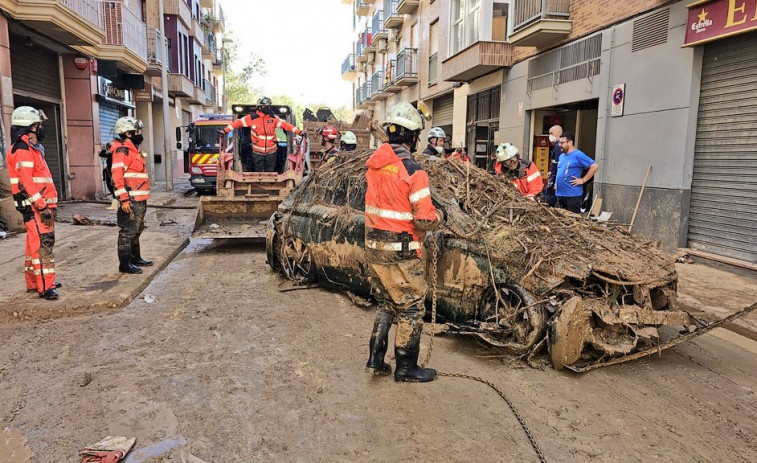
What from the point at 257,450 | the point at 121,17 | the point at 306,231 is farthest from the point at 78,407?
the point at 121,17

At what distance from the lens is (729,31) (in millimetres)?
7359

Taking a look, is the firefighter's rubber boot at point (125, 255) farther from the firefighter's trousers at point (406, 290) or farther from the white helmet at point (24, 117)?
the firefighter's trousers at point (406, 290)

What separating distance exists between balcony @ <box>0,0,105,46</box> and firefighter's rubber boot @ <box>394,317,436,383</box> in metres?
11.0

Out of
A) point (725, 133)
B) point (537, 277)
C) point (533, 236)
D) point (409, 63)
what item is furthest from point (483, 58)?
point (537, 277)

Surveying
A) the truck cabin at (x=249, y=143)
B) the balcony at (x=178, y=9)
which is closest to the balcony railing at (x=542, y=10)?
the truck cabin at (x=249, y=143)

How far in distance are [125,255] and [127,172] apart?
1.08m

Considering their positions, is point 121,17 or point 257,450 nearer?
point 257,450

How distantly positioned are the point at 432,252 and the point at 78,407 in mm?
A: 2801

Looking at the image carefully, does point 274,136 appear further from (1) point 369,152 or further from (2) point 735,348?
(2) point 735,348

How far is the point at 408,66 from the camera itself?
949 inches

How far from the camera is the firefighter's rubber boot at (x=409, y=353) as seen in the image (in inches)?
148

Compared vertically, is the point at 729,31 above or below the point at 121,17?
below

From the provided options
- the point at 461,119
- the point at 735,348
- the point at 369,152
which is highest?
the point at 461,119

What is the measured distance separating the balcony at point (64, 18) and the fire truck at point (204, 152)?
4.14 meters
